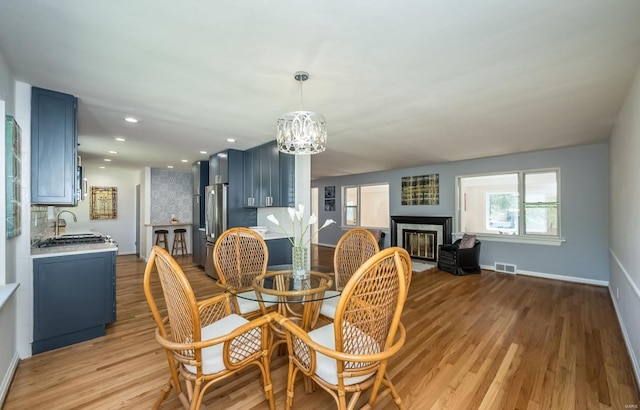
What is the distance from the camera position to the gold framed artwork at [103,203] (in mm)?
7227

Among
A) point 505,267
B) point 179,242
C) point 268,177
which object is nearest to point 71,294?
point 268,177

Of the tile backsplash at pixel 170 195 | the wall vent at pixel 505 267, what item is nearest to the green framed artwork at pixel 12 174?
the tile backsplash at pixel 170 195

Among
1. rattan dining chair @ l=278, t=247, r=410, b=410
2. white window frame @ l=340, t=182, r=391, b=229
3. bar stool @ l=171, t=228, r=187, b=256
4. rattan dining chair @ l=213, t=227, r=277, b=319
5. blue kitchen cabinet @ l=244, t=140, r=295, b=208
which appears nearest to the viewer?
rattan dining chair @ l=278, t=247, r=410, b=410

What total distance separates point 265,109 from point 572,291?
17.5 ft

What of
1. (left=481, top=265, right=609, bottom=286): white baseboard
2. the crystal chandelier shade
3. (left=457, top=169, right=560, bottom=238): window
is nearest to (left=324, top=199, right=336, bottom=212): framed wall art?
(left=457, top=169, right=560, bottom=238): window

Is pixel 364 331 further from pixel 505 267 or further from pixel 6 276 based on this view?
pixel 505 267

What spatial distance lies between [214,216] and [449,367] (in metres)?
4.35

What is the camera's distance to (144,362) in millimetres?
2303

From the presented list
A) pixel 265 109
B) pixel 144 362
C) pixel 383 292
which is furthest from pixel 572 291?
pixel 144 362

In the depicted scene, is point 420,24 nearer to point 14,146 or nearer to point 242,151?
point 14,146

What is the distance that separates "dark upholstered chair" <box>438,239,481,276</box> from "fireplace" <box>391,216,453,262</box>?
0.67m

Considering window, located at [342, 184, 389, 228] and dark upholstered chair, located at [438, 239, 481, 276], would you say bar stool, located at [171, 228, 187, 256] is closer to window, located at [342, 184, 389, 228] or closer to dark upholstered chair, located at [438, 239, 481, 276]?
window, located at [342, 184, 389, 228]

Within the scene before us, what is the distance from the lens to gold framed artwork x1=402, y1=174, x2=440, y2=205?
21.8 feet

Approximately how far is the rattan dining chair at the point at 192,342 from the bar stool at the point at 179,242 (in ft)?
21.6
